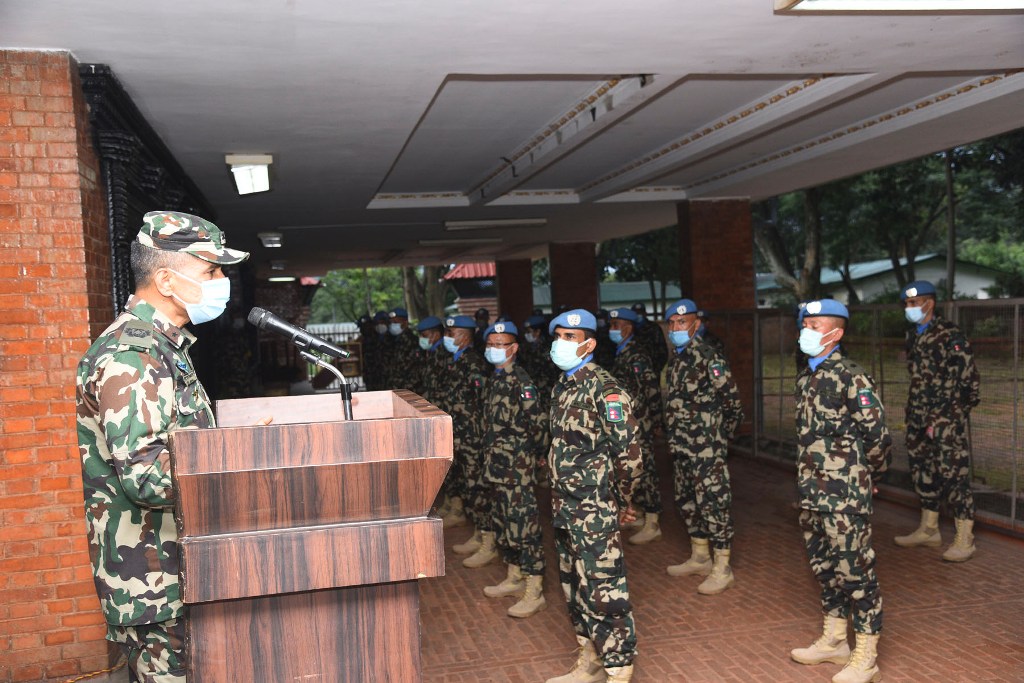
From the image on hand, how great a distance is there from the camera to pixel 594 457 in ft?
13.9

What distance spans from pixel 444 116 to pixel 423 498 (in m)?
5.02

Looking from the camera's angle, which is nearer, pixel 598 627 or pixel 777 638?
pixel 598 627

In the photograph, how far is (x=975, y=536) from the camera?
6773mm

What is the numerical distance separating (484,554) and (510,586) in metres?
0.87

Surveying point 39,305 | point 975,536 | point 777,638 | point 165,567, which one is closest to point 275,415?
point 165,567

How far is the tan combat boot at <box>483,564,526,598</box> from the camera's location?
232 inches

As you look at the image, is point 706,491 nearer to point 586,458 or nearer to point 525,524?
point 525,524

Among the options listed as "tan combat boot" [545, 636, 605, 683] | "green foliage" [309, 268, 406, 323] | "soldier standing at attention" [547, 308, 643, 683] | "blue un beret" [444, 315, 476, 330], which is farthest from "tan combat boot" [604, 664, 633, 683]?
"green foliage" [309, 268, 406, 323]

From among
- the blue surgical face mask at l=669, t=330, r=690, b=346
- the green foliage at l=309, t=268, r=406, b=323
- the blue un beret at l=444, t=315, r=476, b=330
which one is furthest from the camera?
the green foliage at l=309, t=268, r=406, b=323

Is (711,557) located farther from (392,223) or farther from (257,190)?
(392,223)

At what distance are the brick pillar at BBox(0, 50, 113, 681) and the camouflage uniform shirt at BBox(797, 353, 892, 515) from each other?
3768 mm

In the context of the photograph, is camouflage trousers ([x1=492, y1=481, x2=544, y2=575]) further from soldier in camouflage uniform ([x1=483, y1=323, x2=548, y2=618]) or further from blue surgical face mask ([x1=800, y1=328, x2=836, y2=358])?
blue surgical face mask ([x1=800, y1=328, x2=836, y2=358])

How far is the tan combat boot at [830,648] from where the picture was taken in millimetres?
4559

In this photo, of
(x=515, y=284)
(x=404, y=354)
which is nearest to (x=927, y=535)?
(x=404, y=354)
